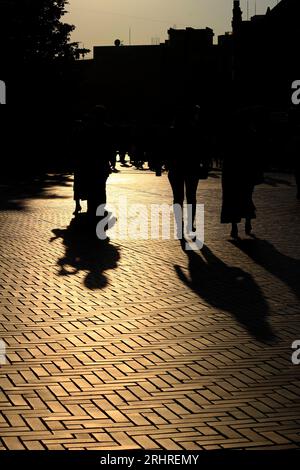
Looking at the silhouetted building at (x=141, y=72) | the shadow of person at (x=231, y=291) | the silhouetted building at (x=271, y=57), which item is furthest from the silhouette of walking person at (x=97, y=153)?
the silhouetted building at (x=141, y=72)

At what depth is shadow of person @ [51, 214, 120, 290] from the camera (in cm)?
1090

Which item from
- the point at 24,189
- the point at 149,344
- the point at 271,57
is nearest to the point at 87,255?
the point at 149,344

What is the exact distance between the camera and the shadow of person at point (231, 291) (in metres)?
8.23

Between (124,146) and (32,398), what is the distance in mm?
44020

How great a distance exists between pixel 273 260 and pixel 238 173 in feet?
9.84

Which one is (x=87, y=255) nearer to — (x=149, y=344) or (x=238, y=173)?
(x=238, y=173)

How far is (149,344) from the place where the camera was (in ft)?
24.2

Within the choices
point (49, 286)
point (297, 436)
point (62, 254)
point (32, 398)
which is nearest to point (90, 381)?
point (32, 398)

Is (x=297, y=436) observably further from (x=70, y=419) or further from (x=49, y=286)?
(x=49, y=286)

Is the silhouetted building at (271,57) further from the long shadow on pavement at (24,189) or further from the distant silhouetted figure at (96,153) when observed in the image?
the distant silhouetted figure at (96,153)

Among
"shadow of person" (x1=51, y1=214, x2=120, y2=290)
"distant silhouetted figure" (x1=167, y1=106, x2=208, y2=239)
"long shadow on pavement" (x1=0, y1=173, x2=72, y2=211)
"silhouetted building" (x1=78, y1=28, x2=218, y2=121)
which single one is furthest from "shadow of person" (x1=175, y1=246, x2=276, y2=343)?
"silhouetted building" (x1=78, y1=28, x2=218, y2=121)

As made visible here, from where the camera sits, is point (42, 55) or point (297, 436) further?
point (42, 55)

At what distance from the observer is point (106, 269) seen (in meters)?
11.5

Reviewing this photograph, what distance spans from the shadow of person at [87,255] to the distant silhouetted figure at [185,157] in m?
1.26
